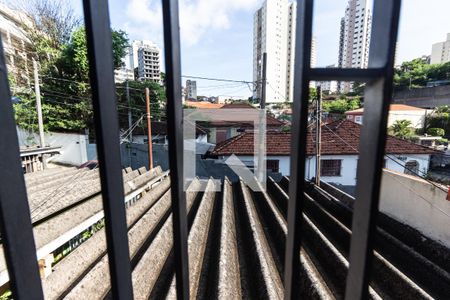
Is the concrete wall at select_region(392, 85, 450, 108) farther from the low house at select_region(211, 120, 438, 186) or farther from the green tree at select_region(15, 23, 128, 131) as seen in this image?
the green tree at select_region(15, 23, 128, 131)

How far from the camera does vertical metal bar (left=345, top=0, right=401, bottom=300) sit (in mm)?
405

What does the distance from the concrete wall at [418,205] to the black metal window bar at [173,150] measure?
12.7 feet

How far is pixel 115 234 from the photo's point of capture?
1.61ft

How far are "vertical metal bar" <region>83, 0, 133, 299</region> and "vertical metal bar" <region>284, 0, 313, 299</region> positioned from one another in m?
0.37

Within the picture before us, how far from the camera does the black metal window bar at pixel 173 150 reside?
41 centimetres

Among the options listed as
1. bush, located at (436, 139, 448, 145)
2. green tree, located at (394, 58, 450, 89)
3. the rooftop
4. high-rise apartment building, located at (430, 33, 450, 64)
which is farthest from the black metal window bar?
high-rise apartment building, located at (430, 33, 450, 64)

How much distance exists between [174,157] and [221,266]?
7.05 feet

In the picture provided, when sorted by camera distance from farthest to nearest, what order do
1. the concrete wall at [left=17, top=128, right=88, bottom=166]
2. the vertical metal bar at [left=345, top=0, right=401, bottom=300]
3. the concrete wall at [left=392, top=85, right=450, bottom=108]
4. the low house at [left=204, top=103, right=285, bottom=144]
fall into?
the concrete wall at [left=392, top=85, right=450, bottom=108]
the low house at [left=204, top=103, right=285, bottom=144]
the concrete wall at [left=17, top=128, right=88, bottom=166]
the vertical metal bar at [left=345, top=0, right=401, bottom=300]

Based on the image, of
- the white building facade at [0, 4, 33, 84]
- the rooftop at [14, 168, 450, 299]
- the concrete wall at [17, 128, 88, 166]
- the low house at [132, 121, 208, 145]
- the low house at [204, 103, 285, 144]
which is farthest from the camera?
the low house at [204, 103, 285, 144]

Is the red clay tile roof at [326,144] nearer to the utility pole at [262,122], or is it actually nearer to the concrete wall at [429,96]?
the utility pole at [262,122]

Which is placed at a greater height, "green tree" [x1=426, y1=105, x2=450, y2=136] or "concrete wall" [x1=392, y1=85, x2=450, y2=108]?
"concrete wall" [x1=392, y1=85, x2=450, y2=108]

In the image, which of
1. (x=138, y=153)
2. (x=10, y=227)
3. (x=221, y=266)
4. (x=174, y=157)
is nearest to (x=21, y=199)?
(x=10, y=227)

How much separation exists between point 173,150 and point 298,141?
10.4 inches

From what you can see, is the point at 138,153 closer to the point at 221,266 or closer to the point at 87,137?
the point at 87,137
